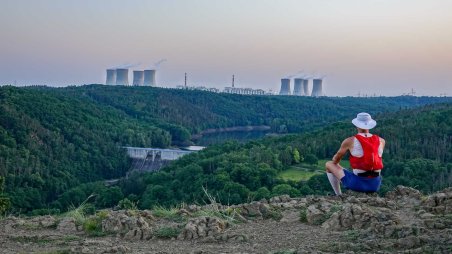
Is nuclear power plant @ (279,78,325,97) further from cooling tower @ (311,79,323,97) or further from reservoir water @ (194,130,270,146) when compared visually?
reservoir water @ (194,130,270,146)

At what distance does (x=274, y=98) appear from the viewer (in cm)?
17700

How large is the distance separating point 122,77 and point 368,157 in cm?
15619

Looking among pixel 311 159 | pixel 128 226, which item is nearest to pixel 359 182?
pixel 128 226

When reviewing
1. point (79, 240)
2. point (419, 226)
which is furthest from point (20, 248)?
point (419, 226)

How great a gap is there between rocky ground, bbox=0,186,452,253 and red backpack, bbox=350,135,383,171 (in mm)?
629

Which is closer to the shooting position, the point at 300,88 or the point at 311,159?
the point at 311,159

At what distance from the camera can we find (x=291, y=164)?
57562mm

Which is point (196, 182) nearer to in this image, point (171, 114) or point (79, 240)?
point (79, 240)

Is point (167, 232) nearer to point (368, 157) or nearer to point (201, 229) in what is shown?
point (201, 229)

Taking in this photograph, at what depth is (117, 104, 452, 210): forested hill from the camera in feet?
139

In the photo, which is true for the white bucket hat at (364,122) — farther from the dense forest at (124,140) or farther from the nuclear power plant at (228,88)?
the nuclear power plant at (228,88)

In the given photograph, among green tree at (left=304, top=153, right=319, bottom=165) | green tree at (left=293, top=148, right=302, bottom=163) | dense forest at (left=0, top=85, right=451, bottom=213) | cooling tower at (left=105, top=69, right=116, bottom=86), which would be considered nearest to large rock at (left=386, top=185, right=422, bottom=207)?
dense forest at (left=0, top=85, right=451, bottom=213)

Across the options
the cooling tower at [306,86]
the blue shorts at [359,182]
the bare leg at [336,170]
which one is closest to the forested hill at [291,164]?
the blue shorts at [359,182]

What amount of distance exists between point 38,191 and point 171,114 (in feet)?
262
